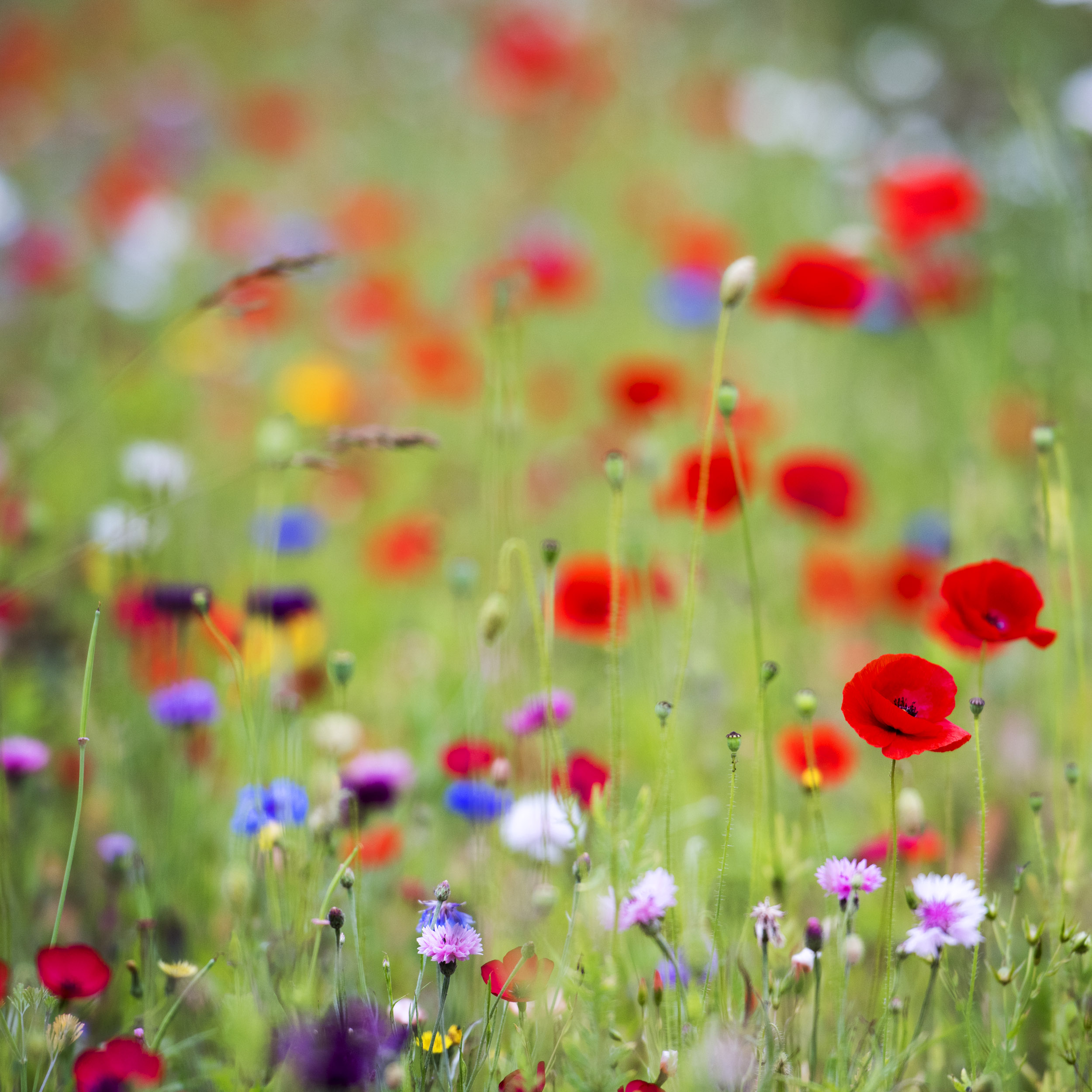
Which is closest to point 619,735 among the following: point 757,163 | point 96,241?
point 96,241

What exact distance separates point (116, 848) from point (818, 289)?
126 cm

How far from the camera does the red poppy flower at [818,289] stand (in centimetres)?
159

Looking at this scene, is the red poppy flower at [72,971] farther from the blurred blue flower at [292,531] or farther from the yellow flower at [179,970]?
the blurred blue flower at [292,531]

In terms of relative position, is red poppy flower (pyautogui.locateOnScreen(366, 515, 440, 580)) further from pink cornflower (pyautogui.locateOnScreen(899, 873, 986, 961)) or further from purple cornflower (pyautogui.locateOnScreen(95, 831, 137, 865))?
pink cornflower (pyautogui.locateOnScreen(899, 873, 986, 961))

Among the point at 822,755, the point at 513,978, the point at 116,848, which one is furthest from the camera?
the point at 822,755

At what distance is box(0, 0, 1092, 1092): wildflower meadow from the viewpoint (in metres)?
0.76

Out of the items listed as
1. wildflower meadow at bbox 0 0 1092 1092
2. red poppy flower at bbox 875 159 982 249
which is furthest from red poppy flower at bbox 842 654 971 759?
red poppy flower at bbox 875 159 982 249

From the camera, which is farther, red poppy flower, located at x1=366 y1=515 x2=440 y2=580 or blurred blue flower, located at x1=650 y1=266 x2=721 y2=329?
blurred blue flower, located at x1=650 y1=266 x2=721 y2=329

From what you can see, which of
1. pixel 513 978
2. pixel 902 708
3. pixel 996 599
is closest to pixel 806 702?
pixel 902 708

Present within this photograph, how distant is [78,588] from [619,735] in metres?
1.26

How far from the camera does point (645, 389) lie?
1.71m

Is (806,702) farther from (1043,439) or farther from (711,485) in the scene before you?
(711,485)

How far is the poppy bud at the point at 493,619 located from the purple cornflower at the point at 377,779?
288mm

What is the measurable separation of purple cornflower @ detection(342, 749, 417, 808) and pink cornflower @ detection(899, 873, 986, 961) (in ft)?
1.88
